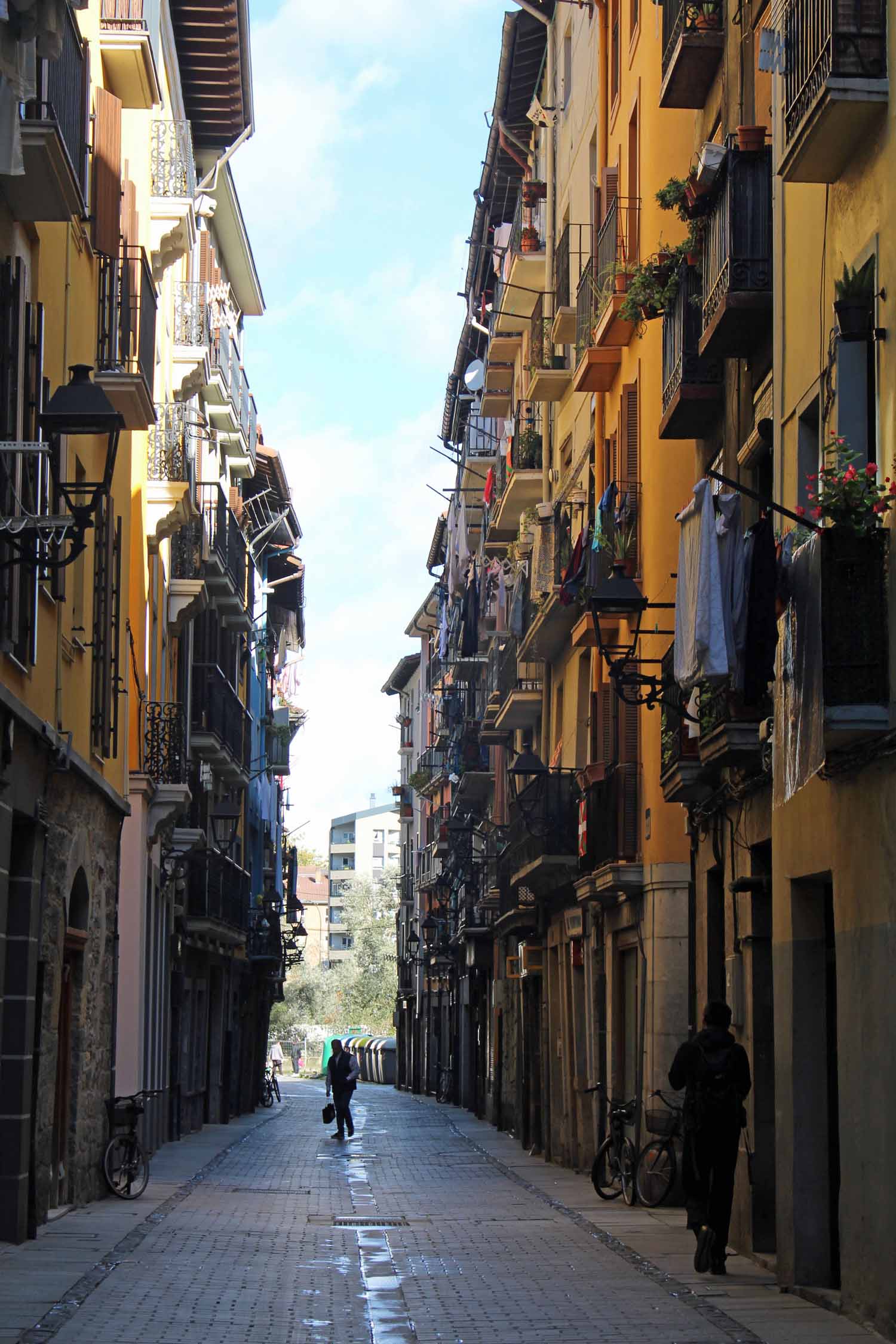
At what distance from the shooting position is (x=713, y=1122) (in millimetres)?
14320

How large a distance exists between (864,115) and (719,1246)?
300 inches

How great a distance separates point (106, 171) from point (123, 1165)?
1010cm

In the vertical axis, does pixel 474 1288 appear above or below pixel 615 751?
below

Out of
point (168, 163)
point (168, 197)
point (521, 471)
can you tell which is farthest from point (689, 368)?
point (521, 471)

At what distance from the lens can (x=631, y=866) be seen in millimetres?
23031

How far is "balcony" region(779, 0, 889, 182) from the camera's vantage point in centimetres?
1133

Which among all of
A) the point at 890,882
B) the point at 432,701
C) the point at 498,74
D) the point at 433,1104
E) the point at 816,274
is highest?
the point at 498,74

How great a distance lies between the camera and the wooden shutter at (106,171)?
762 inches

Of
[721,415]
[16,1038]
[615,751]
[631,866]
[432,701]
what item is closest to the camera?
[16,1038]

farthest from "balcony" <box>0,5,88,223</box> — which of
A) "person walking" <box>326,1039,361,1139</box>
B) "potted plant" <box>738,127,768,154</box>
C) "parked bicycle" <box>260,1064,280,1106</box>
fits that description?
"parked bicycle" <box>260,1064,280,1106</box>

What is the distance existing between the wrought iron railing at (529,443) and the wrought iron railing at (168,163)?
322 inches

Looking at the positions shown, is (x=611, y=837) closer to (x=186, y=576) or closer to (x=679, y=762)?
(x=679, y=762)

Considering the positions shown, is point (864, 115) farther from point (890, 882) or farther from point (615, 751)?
point (615, 751)

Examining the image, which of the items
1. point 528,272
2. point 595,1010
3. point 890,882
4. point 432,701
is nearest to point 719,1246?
point 890,882
